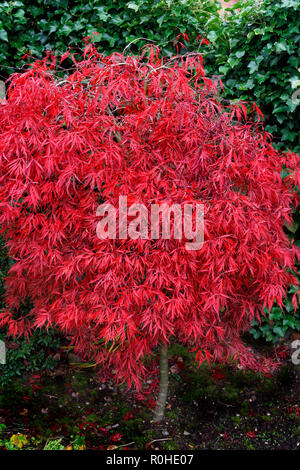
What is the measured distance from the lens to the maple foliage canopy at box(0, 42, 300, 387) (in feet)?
6.08

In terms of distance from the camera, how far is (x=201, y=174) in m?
2.01

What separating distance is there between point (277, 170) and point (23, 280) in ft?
5.30

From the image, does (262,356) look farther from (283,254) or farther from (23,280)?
(23,280)

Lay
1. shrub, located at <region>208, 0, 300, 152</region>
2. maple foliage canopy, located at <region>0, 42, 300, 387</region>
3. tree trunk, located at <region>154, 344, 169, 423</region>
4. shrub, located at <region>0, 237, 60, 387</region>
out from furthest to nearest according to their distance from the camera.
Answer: shrub, located at <region>0, 237, 60, 387</region> < shrub, located at <region>208, 0, 300, 152</region> < tree trunk, located at <region>154, 344, 169, 423</region> < maple foliage canopy, located at <region>0, 42, 300, 387</region>

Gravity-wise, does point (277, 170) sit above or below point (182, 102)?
below

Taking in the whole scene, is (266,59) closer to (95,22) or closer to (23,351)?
(95,22)

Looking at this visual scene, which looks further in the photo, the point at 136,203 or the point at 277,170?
the point at 277,170

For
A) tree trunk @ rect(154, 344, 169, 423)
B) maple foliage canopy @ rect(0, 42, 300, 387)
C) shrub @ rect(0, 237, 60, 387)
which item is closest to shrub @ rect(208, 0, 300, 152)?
maple foliage canopy @ rect(0, 42, 300, 387)

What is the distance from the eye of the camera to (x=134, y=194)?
1.84 m

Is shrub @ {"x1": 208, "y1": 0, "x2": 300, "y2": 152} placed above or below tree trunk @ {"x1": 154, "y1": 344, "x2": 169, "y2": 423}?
above

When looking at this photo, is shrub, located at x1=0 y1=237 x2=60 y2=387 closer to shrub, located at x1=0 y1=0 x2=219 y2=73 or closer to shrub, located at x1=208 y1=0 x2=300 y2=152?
shrub, located at x1=0 y1=0 x2=219 y2=73

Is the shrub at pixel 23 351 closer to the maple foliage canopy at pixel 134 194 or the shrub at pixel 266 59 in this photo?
the maple foliage canopy at pixel 134 194

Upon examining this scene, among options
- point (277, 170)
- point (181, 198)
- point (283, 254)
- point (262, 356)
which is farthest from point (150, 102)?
point (262, 356)
